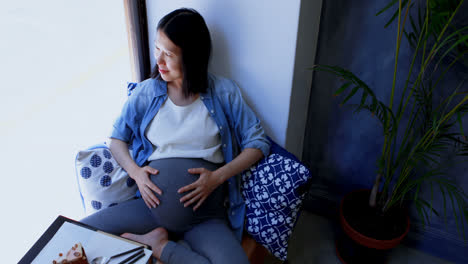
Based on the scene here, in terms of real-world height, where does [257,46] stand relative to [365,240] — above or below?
above

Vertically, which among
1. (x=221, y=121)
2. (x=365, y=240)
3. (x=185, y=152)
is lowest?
(x=365, y=240)

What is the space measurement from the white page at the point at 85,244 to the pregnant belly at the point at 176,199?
280 millimetres

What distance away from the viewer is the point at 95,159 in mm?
1353

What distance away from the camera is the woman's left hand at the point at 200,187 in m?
1.27

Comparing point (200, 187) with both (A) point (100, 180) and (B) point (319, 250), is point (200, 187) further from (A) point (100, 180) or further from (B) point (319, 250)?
(B) point (319, 250)

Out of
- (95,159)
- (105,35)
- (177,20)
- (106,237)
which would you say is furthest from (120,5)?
(106,237)

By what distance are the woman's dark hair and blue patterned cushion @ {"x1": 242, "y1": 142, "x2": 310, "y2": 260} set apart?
43cm

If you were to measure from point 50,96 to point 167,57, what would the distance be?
0.49 m

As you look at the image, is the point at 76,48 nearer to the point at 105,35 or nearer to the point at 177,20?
the point at 105,35

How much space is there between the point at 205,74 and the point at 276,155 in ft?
1.49

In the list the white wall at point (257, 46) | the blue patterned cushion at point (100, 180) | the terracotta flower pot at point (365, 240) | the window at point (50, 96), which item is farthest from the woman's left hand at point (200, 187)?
the terracotta flower pot at point (365, 240)

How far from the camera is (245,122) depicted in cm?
143

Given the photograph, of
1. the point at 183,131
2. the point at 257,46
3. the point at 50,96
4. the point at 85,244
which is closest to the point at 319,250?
the point at 183,131

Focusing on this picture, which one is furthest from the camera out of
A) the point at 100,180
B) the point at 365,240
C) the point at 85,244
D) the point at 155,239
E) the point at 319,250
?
the point at 319,250
